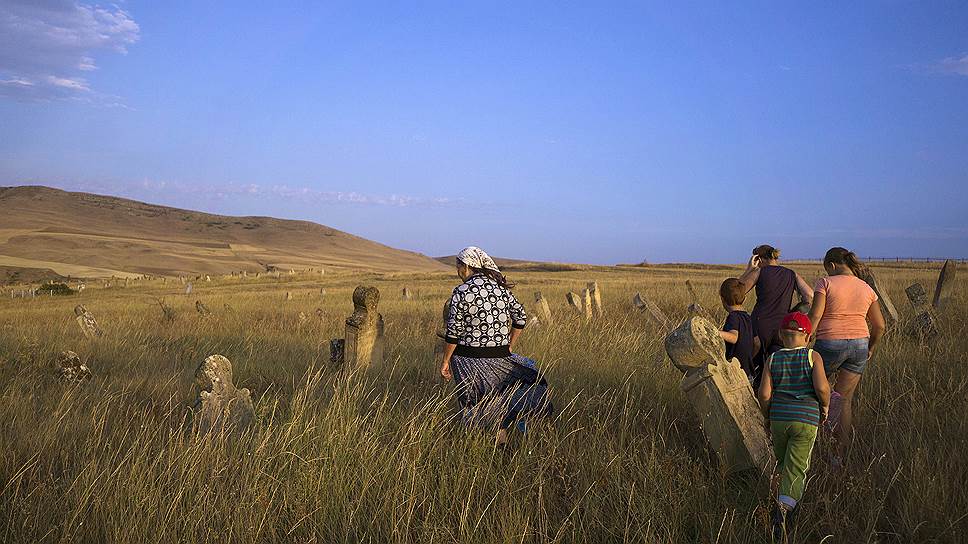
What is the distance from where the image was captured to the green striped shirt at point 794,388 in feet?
11.1

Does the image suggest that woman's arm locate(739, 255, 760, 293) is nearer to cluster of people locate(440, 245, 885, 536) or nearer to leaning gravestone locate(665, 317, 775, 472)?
cluster of people locate(440, 245, 885, 536)

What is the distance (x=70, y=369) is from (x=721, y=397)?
678 cm

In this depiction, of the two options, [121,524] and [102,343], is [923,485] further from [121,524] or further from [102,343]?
[102,343]

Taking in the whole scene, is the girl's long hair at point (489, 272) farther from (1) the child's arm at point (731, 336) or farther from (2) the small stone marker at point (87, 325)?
(2) the small stone marker at point (87, 325)

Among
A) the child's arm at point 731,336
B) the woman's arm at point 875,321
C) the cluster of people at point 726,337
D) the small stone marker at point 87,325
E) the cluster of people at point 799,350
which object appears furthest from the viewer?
the small stone marker at point 87,325

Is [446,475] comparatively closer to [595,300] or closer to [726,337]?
[726,337]

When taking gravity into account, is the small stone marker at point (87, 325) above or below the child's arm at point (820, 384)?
below

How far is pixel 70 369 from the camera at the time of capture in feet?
22.0

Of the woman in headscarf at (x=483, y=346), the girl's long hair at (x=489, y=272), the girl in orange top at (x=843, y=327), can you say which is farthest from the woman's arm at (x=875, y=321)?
the girl's long hair at (x=489, y=272)

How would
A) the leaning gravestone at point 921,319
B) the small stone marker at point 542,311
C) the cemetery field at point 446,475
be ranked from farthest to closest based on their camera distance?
the small stone marker at point 542,311 → the leaning gravestone at point 921,319 → the cemetery field at point 446,475

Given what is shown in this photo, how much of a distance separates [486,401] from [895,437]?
2.93 metres

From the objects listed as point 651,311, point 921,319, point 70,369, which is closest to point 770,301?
point 651,311

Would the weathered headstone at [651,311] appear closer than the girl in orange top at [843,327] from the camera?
No

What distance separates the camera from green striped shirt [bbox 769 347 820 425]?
339 centimetres
